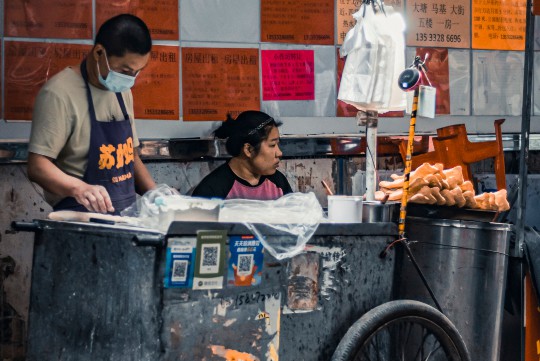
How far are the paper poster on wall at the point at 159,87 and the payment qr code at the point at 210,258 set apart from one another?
210 centimetres

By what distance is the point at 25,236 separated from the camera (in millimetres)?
4812

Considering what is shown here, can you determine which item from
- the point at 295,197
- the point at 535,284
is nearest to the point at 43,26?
the point at 295,197

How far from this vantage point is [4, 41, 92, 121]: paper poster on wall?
4691 millimetres

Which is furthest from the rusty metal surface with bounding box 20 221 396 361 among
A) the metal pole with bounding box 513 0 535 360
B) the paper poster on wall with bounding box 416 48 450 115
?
the paper poster on wall with bounding box 416 48 450 115

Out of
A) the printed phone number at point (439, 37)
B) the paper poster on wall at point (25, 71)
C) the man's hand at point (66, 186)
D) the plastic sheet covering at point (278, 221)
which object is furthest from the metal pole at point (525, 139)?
the paper poster on wall at point (25, 71)

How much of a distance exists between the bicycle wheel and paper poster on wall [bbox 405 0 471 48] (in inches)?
100

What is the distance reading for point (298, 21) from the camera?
5.30 meters

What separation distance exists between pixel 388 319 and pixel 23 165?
92.2 inches

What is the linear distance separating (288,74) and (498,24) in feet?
4.92

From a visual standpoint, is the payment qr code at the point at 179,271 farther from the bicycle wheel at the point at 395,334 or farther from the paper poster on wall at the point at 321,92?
the paper poster on wall at the point at 321,92

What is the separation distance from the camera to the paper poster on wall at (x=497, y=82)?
579 centimetres

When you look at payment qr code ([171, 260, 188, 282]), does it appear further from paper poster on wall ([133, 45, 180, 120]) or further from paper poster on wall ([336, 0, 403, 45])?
paper poster on wall ([336, 0, 403, 45])

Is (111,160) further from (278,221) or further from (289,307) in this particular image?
(289,307)

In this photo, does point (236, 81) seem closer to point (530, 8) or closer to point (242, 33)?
point (242, 33)
